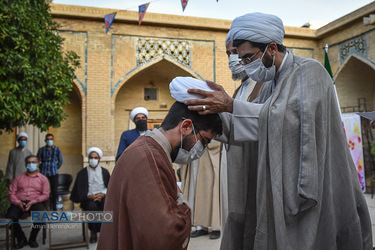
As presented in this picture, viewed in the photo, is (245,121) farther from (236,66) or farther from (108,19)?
(108,19)

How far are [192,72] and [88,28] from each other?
313 cm

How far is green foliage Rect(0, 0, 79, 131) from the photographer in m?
4.31

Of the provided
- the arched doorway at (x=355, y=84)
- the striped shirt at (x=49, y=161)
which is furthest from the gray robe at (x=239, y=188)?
the arched doorway at (x=355, y=84)

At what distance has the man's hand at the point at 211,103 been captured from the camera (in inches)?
51.5

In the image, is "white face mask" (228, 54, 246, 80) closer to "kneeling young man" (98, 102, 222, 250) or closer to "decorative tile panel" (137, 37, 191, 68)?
"kneeling young man" (98, 102, 222, 250)

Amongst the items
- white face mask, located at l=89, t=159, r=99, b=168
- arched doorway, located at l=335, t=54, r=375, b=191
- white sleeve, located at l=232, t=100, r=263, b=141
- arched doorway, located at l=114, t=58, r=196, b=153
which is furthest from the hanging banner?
white sleeve, located at l=232, t=100, r=263, b=141

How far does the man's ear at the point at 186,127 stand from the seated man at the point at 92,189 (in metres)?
3.63

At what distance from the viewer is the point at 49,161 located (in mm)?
6465

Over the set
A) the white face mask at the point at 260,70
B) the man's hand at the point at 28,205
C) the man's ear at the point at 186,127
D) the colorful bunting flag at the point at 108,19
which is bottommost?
the man's hand at the point at 28,205

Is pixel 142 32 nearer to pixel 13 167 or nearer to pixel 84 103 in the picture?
pixel 84 103

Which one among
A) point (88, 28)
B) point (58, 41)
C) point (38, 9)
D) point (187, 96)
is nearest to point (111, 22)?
point (88, 28)

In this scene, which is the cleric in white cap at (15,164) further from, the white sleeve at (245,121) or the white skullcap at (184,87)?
the white sleeve at (245,121)

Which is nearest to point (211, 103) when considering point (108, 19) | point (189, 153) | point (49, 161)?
point (189, 153)

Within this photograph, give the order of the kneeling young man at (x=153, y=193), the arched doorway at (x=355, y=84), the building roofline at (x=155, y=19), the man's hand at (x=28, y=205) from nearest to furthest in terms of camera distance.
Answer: the kneeling young man at (x=153, y=193) → the man's hand at (x=28, y=205) → the building roofline at (x=155, y=19) → the arched doorway at (x=355, y=84)
